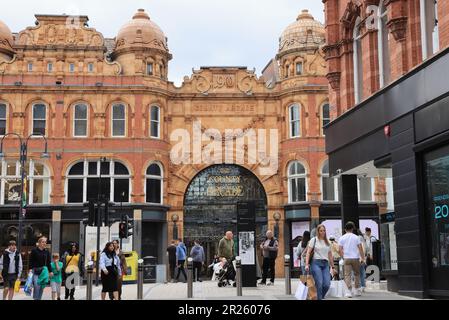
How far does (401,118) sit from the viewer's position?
17.1 meters

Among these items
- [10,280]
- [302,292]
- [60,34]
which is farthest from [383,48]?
[60,34]

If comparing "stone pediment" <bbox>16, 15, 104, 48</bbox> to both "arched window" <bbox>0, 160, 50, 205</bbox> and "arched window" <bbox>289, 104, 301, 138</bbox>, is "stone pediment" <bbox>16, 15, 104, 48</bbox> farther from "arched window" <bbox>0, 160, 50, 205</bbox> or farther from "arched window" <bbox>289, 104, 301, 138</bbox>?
"arched window" <bbox>289, 104, 301, 138</bbox>

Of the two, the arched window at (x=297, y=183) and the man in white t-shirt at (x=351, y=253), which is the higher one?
the arched window at (x=297, y=183)

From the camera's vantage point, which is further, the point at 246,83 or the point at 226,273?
the point at 246,83

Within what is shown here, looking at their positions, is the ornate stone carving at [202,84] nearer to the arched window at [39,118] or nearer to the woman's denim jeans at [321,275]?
the arched window at [39,118]

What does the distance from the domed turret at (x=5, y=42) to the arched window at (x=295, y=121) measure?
60.6 ft

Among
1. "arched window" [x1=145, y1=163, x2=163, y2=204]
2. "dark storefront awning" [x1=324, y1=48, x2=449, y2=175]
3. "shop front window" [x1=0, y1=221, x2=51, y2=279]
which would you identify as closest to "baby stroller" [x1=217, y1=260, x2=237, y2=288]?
"dark storefront awning" [x1=324, y1=48, x2=449, y2=175]

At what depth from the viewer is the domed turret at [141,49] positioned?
4256cm

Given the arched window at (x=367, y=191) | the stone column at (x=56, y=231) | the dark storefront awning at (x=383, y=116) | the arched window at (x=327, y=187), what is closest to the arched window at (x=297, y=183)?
the arched window at (x=327, y=187)

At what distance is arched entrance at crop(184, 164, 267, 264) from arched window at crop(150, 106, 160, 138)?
3.76 meters

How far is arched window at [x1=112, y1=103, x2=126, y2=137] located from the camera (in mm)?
42031

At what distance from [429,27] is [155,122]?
27524 mm

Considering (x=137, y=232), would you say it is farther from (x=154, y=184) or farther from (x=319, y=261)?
(x=319, y=261)

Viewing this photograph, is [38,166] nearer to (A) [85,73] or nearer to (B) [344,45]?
(A) [85,73]
